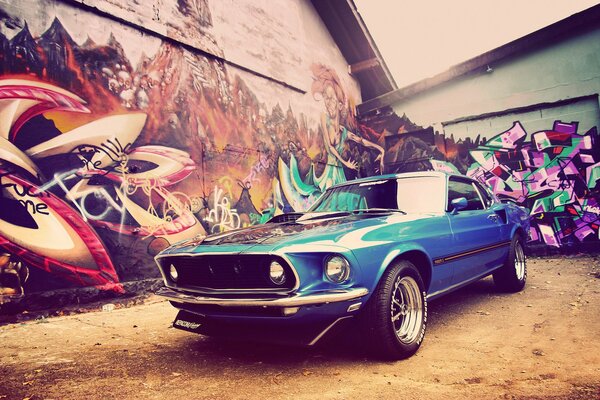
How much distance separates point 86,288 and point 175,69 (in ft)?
12.4

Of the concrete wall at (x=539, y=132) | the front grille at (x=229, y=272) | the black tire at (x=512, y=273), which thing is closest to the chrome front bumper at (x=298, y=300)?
the front grille at (x=229, y=272)

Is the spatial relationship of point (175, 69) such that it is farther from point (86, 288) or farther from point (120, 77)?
point (86, 288)

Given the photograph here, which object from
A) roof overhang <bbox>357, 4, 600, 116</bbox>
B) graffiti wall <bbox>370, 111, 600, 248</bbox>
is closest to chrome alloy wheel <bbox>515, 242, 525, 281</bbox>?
graffiti wall <bbox>370, 111, 600, 248</bbox>

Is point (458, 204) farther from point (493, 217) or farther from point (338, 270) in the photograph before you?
point (338, 270)

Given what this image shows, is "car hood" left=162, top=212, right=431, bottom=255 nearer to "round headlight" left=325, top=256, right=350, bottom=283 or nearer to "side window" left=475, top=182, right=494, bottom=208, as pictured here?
"round headlight" left=325, top=256, right=350, bottom=283

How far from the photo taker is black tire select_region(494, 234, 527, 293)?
4.83 metres

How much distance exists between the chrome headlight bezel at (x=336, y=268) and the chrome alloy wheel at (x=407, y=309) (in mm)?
582

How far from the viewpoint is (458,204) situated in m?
3.63

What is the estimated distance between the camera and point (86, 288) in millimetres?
5027

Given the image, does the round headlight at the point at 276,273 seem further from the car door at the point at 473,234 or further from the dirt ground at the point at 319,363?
the car door at the point at 473,234

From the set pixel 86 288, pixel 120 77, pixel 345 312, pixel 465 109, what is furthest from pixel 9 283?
pixel 465 109

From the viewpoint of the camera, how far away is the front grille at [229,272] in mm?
2492

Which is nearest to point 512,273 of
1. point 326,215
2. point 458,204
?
point 458,204

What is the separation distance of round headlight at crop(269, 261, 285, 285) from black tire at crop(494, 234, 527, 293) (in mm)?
3528
